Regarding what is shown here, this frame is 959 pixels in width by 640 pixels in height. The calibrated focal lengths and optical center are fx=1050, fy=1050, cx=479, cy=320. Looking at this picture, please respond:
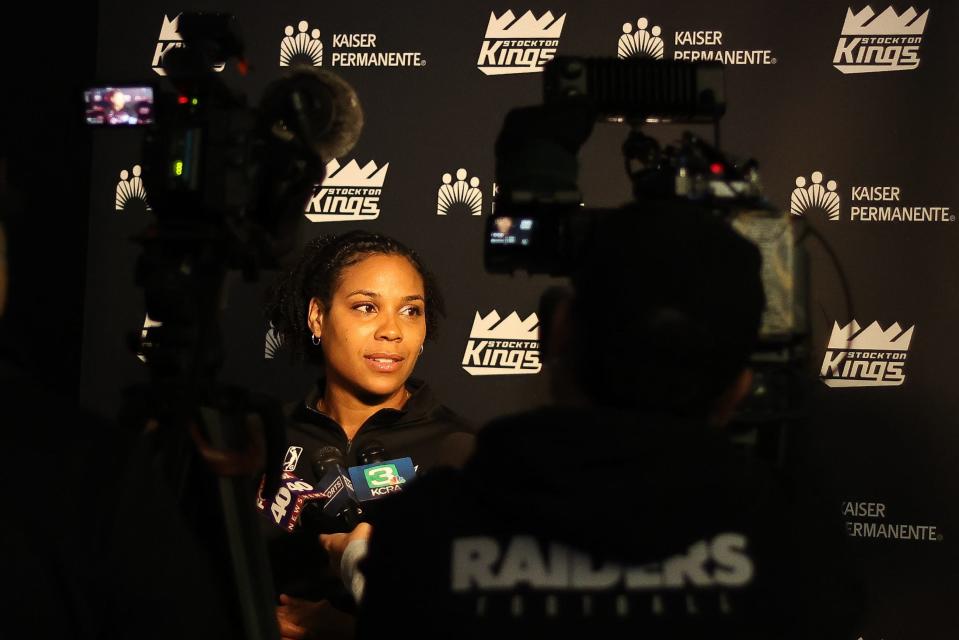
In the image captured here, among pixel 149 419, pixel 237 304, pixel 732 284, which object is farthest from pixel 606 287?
pixel 237 304

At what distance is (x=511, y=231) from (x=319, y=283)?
1253 millimetres

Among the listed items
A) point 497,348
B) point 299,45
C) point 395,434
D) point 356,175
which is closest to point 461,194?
point 356,175

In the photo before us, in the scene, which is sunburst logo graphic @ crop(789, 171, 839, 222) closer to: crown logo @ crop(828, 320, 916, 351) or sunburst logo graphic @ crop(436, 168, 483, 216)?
crown logo @ crop(828, 320, 916, 351)

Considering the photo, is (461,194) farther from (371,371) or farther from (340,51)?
(371,371)

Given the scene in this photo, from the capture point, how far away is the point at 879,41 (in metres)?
2.75

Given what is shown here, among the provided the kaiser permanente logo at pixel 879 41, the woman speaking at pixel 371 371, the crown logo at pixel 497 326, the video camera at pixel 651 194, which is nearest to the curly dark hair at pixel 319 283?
the woman speaking at pixel 371 371

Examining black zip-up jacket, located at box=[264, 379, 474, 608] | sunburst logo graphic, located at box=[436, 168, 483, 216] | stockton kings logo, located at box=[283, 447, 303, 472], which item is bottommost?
stockton kings logo, located at box=[283, 447, 303, 472]

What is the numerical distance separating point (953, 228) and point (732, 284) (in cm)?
191

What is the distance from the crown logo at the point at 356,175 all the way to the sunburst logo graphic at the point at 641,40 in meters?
0.73

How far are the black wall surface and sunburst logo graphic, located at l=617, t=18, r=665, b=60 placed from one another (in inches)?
0.6

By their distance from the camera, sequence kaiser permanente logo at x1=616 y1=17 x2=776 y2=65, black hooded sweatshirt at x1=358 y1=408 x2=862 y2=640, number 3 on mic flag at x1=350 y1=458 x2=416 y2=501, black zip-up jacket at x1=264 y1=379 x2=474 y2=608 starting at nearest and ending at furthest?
black hooded sweatshirt at x1=358 y1=408 x2=862 y2=640, number 3 on mic flag at x1=350 y1=458 x2=416 y2=501, black zip-up jacket at x1=264 y1=379 x2=474 y2=608, kaiser permanente logo at x1=616 y1=17 x2=776 y2=65

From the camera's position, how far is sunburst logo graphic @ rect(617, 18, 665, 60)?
2846mm

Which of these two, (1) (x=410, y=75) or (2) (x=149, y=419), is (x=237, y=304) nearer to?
(1) (x=410, y=75)

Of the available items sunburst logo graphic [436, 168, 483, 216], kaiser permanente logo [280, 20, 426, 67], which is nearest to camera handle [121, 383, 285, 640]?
sunburst logo graphic [436, 168, 483, 216]
